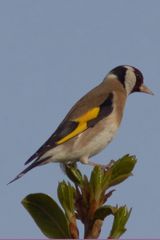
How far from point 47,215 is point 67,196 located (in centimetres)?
20

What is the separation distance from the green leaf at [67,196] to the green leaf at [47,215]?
0.20 ft

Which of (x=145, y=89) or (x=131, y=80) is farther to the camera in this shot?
(x=131, y=80)

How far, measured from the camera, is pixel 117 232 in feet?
8.65

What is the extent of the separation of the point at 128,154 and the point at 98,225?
58 cm

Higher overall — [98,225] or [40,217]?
[40,217]

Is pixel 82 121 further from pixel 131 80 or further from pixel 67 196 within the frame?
pixel 67 196

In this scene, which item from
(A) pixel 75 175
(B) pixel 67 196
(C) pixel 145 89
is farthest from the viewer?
(C) pixel 145 89

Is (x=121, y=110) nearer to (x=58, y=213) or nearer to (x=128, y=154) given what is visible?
(x=128, y=154)

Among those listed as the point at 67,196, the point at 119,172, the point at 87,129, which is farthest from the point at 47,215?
the point at 87,129

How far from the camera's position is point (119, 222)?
2656mm

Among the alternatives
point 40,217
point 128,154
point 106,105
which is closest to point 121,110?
point 106,105

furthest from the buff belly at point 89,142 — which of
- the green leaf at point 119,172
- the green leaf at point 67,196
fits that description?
the green leaf at point 67,196

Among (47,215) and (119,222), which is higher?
(47,215)

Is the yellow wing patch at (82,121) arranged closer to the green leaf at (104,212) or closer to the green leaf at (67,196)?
the green leaf at (67,196)
